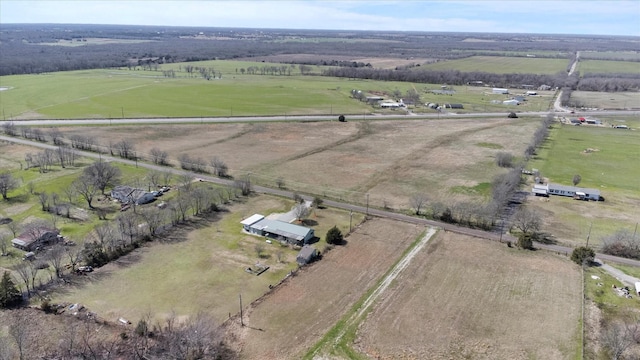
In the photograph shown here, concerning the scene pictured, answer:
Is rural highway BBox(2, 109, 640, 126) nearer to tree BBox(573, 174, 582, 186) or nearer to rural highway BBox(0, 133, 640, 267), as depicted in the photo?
rural highway BBox(0, 133, 640, 267)

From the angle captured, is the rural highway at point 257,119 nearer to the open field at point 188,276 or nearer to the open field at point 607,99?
the open field at point 607,99

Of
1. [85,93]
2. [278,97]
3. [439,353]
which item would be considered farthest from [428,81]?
[439,353]

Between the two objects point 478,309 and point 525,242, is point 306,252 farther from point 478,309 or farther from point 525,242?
point 525,242

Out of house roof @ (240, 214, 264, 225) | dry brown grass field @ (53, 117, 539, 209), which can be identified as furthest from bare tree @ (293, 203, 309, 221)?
dry brown grass field @ (53, 117, 539, 209)

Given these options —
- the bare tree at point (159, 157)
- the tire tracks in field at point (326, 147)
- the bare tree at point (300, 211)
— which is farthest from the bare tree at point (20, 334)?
the tire tracks in field at point (326, 147)

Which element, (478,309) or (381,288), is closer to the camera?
(478,309)

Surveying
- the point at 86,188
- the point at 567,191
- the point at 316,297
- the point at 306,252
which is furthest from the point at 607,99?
the point at 86,188
